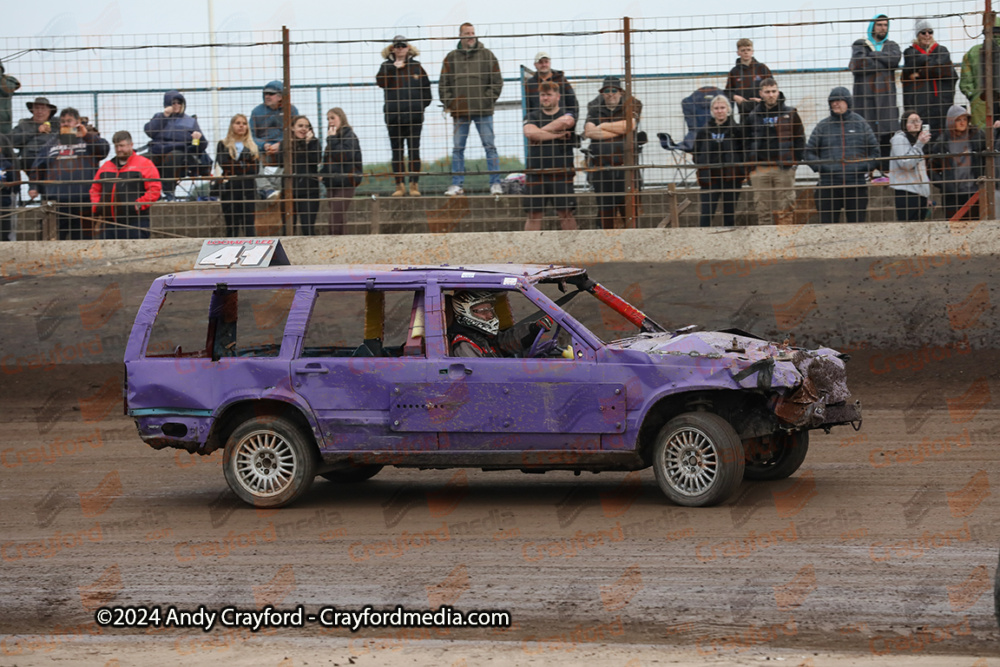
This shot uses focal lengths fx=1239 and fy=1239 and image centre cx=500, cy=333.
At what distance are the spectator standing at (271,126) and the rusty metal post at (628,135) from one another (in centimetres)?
393

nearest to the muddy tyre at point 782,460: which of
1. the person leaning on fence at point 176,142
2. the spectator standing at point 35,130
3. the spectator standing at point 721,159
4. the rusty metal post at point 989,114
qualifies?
the spectator standing at point 721,159

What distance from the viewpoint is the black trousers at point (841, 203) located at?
14.2 metres

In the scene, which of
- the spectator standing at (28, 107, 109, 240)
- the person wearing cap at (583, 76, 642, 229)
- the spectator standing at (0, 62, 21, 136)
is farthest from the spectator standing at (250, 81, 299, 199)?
the person wearing cap at (583, 76, 642, 229)

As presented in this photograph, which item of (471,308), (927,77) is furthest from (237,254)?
(927,77)

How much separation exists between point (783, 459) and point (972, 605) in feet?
10.0

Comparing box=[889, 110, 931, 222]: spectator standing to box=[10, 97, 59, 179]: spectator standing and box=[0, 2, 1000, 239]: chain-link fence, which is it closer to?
box=[0, 2, 1000, 239]: chain-link fence

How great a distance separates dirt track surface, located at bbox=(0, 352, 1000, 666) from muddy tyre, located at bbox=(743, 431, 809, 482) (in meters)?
0.14

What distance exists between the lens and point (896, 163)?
14.1 meters

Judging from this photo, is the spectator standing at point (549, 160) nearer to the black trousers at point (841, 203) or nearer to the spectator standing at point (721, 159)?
the spectator standing at point (721, 159)

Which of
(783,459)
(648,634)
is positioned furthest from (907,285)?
(648,634)

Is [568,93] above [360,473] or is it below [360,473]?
above

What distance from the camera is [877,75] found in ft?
44.3

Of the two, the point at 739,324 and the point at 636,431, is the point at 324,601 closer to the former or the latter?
the point at 636,431

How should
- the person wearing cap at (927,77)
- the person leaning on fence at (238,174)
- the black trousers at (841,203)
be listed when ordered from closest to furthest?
the person wearing cap at (927,77)
the black trousers at (841,203)
the person leaning on fence at (238,174)
